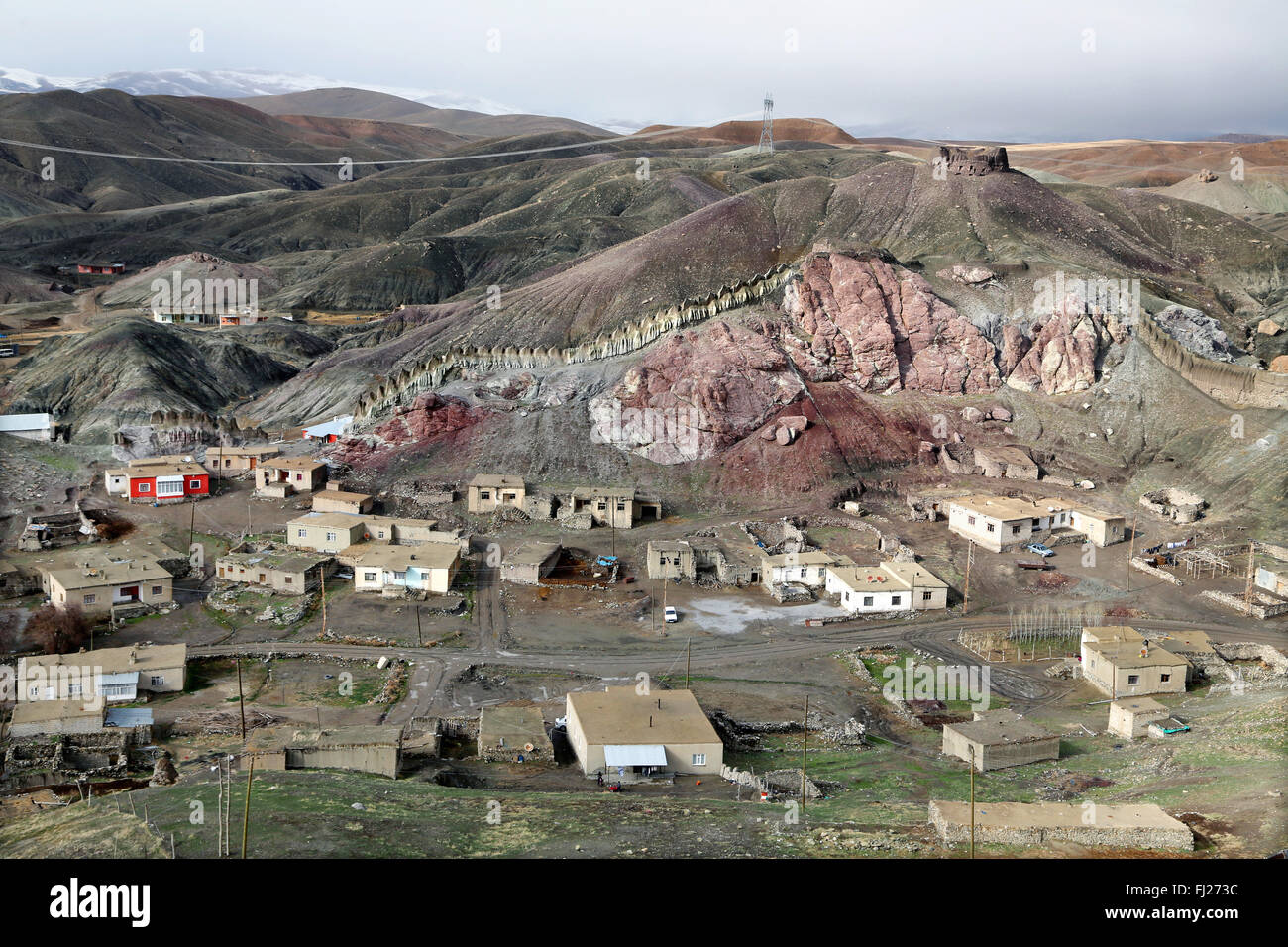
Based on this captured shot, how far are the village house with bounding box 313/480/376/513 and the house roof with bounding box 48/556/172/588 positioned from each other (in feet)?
26.6

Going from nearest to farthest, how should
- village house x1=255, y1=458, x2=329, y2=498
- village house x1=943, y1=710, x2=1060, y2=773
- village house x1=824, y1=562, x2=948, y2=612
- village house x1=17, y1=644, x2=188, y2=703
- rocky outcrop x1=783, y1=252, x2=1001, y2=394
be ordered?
village house x1=943, y1=710, x2=1060, y2=773, village house x1=17, y1=644, x2=188, y2=703, village house x1=824, y1=562, x2=948, y2=612, village house x1=255, y1=458, x2=329, y2=498, rocky outcrop x1=783, y1=252, x2=1001, y2=394

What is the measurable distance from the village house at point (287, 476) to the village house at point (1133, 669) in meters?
31.8

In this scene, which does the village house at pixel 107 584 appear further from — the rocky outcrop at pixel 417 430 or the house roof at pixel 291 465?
the rocky outcrop at pixel 417 430

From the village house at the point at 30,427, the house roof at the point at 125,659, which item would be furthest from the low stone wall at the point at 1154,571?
the village house at the point at 30,427

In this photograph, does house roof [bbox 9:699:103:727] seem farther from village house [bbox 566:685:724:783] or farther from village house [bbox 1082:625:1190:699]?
village house [bbox 1082:625:1190:699]

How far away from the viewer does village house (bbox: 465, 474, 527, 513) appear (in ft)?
149

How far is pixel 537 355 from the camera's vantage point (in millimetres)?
56969

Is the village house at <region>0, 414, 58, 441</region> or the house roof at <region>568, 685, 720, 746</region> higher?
the village house at <region>0, 414, 58, 441</region>

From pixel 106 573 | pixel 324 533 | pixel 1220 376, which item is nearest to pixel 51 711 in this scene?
pixel 106 573

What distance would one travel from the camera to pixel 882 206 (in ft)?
257

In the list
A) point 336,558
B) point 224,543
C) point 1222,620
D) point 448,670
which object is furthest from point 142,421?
point 1222,620

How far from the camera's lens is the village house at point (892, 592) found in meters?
35.8

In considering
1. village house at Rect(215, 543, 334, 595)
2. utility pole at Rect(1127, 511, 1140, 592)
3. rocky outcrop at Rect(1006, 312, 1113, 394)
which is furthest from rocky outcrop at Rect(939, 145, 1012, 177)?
village house at Rect(215, 543, 334, 595)

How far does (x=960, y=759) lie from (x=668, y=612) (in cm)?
1235
